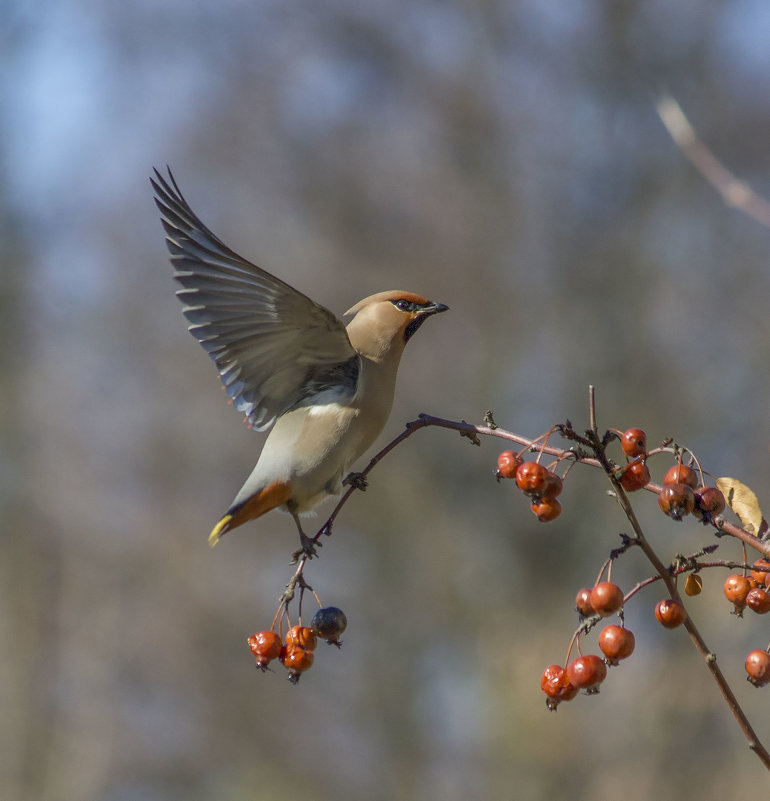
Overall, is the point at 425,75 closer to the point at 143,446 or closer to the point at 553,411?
the point at 553,411

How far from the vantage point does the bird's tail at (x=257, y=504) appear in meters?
2.77

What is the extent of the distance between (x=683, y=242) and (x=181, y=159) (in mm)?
5920

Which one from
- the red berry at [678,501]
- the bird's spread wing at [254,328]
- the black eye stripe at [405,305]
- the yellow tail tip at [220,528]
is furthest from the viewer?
the black eye stripe at [405,305]

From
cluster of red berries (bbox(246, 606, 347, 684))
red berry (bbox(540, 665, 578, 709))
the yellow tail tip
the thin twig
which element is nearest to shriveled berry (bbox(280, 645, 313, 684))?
cluster of red berries (bbox(246, 606, 347, 684))

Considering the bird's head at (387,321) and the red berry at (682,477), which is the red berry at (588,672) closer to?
the red berry at (682,477)

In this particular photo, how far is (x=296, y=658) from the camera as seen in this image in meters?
2.28

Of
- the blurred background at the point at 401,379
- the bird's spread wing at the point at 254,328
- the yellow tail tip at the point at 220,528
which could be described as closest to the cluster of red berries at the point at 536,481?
the yellow tail tip at the point at 220,528

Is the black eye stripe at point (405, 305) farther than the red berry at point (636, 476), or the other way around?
the black eye stripe at point (405, 305)

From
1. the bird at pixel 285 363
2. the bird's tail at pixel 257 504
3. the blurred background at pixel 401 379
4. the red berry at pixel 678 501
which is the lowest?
the red berry at pixel 678 501

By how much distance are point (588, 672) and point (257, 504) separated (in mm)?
1231

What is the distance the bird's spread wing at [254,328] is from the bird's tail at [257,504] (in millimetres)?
259

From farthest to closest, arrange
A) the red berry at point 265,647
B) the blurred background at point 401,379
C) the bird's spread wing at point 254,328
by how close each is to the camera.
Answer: the blurred background at point 401,379 → the bird's spread wing at point 254,328 → the red berry at point 265,647

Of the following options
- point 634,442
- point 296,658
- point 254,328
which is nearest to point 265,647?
point 296,658

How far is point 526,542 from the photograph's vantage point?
41.5ft
